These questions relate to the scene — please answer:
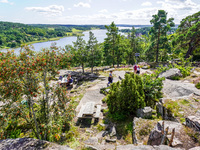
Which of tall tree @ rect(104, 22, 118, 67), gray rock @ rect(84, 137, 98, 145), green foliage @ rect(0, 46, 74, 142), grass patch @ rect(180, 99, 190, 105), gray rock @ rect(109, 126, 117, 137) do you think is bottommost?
gray rock @ rect(84, 137, 98, 145)

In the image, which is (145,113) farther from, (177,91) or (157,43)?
(157,43)

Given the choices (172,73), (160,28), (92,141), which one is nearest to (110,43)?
(160,28)

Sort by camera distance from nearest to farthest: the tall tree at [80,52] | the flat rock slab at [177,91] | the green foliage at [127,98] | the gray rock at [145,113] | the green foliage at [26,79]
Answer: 1. the green foliage at [26,79]
2. the gray rock at [145,113]
3. the green foliage at [127,98]
4. the flat rock slab at [177,91]
5. the tall tree at [80,52]

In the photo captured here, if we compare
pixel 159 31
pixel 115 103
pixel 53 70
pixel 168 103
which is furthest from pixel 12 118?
pixel 159 31

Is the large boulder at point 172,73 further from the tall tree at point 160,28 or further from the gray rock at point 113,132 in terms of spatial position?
the tall tree at point 160,28

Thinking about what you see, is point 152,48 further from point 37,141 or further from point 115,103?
point 37,141

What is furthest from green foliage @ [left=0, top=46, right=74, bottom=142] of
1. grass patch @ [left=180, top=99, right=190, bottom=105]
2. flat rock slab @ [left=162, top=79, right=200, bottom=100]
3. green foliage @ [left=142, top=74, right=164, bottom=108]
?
flat rock slab @ [left=162, top=79, right=200, bottom=100]

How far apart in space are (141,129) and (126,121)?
1574 mm

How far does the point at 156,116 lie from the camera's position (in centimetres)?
773

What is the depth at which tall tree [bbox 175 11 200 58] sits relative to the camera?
20.3 m

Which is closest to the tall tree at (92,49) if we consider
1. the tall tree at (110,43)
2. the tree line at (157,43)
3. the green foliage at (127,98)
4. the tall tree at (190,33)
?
the tree line at (157,43)

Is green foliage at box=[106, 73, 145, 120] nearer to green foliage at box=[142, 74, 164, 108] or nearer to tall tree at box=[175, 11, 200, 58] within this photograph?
green foliage at box=[142, 74, 164, 108]

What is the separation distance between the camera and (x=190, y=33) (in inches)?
803

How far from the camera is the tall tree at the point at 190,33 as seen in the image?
2025 cm
